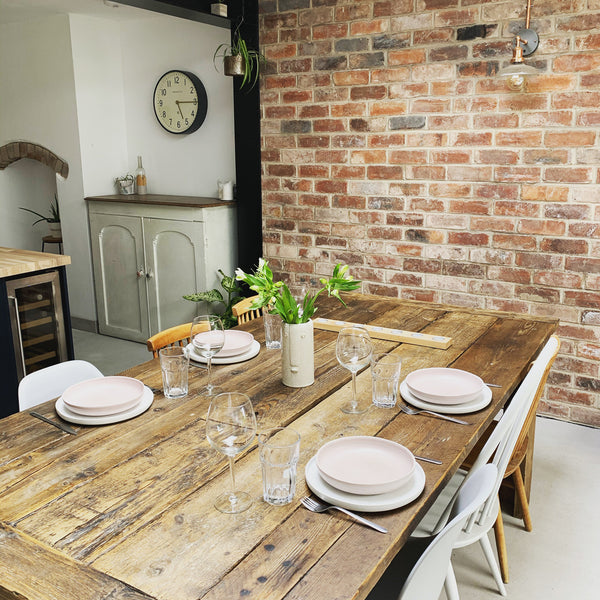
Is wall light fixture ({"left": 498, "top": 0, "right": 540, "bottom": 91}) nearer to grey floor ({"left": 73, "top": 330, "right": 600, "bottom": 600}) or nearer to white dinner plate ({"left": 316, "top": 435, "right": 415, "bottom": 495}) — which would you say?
grey floor ({"left": 73, "top": 330, "right": 600, "bottom": 600})

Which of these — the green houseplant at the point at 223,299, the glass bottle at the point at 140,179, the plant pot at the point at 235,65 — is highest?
the plant pot at the point at 235,65

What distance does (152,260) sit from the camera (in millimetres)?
4535

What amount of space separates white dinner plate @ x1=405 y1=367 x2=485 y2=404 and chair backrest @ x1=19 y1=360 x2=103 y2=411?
95cm

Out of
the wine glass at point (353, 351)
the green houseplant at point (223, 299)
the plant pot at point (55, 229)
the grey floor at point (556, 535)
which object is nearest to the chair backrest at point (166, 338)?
the wine glass at point (353, 351)

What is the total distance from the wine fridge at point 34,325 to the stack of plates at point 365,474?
2222 mm

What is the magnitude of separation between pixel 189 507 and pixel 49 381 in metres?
0.92

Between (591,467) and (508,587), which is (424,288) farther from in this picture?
(508,587)

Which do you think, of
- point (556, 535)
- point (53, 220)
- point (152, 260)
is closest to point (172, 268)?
point (152, 260)

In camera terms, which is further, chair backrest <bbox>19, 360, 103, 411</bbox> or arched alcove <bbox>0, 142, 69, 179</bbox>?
arched alcove <bbox>0, 142, 69, 179</bbox>

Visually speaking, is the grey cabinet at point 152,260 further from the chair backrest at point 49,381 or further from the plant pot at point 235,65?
the chair backrest at point 49,381

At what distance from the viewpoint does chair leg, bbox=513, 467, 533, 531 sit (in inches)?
88.6

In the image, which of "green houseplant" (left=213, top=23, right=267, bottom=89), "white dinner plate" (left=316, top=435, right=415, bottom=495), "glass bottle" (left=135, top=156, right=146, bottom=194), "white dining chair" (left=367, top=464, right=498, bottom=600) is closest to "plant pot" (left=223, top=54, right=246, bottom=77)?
"green houseplant" (left=213, top=23, right=267, bottom=89)

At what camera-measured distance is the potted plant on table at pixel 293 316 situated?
1.75 m

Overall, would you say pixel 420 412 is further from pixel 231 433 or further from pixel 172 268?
pixel 172 268
